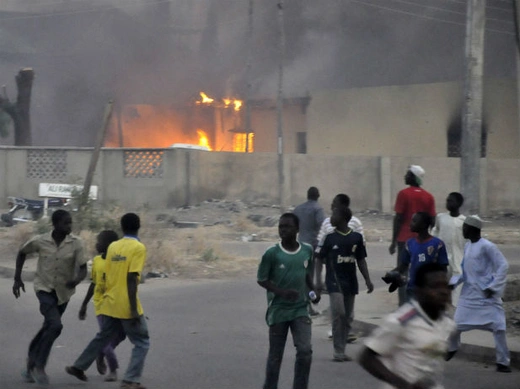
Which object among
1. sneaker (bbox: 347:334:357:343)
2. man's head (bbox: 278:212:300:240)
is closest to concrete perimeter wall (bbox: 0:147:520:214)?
sneaker (bbox: 347:334:357:343)

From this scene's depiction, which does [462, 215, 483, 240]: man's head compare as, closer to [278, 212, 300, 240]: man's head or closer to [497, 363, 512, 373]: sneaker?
[497, 363, 512, 373]: sneaker

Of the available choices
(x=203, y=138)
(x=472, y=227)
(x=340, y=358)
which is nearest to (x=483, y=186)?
(x=203, y=138)

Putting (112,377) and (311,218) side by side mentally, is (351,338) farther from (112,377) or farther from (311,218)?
(112,377)

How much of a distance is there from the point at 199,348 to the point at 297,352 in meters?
2.85

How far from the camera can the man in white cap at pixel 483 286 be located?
7.68m

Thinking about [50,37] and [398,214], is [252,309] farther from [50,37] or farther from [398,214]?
[50,37]

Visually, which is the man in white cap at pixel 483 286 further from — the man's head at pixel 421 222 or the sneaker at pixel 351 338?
the sneaker at pixel 351 338

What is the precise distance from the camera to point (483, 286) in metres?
7.71

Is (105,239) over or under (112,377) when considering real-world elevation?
over

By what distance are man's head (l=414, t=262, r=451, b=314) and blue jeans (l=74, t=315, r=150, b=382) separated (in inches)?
137

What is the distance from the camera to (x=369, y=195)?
2972 centimetres

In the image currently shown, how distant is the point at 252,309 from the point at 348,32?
116 ft

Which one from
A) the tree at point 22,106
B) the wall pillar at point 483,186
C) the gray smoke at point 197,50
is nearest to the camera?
the wall pillar at point 483,186

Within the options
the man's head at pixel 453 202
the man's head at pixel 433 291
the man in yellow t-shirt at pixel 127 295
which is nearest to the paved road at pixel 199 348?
the man in yellow t-shirt at pixel 127 295
